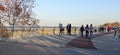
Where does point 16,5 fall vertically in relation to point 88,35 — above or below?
above

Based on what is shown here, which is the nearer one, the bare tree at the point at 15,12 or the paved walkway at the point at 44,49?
the paved walkway at the point at 44,49

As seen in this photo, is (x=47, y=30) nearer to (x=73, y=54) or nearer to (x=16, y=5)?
(x=16, y=5)

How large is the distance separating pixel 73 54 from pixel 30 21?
28107 millimetres

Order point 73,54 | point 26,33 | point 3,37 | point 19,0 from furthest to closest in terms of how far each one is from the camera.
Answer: point 19,0 < point 26,33 < point 3,37 < point 73,54

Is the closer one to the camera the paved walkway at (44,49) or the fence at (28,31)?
the paved walkway at (44,49)

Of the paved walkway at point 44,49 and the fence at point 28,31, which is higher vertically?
the fence at point 28,31

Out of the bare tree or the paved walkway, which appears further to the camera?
the bare tree

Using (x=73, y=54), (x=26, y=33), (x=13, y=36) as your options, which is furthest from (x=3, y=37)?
(x=73, y=54)

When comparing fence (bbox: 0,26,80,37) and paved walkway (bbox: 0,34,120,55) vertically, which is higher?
fence (bbox: 0,26,80,37)

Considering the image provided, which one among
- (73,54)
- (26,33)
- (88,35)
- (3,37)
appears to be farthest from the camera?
(88,35)

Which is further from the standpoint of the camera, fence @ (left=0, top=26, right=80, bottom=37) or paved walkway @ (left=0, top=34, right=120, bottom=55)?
fence @ (left=0, top=26, right=80, bottom=37)

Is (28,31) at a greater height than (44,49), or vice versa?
(28,31)

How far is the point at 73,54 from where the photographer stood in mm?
18156

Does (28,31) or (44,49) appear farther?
(28,31)
